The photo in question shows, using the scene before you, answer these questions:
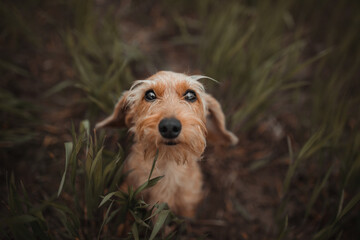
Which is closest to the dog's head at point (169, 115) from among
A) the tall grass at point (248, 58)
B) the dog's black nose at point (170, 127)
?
the dog's black nose at point (170, 127)

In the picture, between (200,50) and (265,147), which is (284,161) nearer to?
(265,147)

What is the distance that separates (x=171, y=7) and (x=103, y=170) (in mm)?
3036

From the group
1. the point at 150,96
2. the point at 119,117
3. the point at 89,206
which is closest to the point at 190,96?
the point at 150,96

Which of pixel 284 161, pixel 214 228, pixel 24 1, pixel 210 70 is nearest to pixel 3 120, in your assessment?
pixel 24 1

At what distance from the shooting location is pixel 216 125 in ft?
7.15

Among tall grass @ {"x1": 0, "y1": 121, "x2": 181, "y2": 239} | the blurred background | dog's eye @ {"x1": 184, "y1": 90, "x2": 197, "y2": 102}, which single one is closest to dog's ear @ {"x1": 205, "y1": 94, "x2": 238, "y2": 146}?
dog's eye @ {"x1": 184, "y1": 90, "x2": 197, "y2": 102}

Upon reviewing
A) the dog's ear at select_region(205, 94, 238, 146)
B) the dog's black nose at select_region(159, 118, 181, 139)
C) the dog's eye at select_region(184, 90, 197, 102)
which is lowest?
the dog's ear at select_region(205, 94, 238, 146)

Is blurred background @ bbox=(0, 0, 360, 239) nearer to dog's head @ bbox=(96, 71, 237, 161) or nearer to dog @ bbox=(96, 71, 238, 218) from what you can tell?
dog @ bbox=(96, 71, 238, 218)

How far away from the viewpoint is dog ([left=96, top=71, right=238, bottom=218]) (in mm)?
1465

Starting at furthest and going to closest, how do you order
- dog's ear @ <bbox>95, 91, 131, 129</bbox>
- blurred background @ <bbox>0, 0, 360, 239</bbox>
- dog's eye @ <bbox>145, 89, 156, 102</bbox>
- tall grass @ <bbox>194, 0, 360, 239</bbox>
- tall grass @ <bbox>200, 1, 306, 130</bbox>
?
tall grass @ <bbox>200, 1, 306, 130</bbox>, tall grass @ <bbox>194, 0, 360, 239</bbox>, blurred background @ <bbox>0, 0, 360, 239</bbox>, dog's ear @ <bbox>95, 91, 131, 129</bbox>, dog's eye @ <bbox>145, 89, 156, 102</bbox>

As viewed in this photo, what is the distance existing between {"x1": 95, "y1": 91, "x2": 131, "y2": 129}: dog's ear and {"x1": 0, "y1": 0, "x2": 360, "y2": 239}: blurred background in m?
0.11

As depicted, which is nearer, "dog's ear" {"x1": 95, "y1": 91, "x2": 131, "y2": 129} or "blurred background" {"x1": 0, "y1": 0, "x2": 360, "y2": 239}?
"dog's ear" {"x1": 95, "y1": 91, "x2": 131, "y2": 129}

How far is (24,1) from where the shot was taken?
3.17 m

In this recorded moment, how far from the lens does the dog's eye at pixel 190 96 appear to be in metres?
1.78
